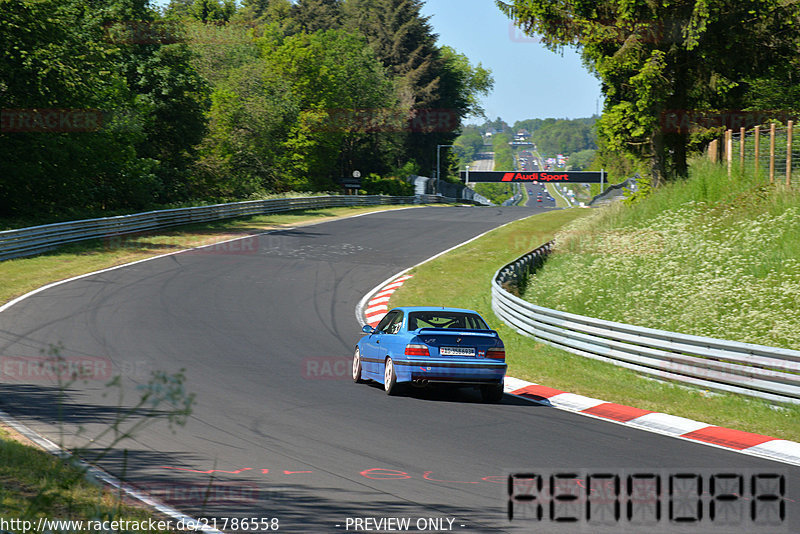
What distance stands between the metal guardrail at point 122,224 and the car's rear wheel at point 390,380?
18.4 metres

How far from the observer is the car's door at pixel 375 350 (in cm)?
1349

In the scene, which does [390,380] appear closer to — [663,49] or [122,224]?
[663,49]

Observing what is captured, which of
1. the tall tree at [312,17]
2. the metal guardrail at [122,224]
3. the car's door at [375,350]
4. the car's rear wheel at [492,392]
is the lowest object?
the car's rear wheel at [492,392]

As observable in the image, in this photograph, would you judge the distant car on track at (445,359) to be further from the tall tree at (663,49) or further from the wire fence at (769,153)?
the tall tree at (663,49)

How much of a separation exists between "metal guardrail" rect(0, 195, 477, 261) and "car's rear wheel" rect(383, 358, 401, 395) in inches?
726

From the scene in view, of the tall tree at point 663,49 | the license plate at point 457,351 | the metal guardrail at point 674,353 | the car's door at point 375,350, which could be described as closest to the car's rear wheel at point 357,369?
the car's door at point 375,350

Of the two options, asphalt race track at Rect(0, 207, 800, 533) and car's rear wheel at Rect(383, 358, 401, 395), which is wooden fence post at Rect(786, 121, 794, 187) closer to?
asphalt race track at Rect(0, 207, 800, 533)

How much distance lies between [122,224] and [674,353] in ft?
83.3

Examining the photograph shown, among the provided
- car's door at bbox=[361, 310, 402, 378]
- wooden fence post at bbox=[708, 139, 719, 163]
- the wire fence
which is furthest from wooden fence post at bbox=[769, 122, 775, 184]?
car's door at bbox=[361, 310, 402, 378]

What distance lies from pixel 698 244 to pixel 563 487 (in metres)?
16.0

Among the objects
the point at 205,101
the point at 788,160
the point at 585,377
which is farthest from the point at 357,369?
the point at 205,101

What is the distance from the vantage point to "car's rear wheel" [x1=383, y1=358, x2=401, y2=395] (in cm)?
1284

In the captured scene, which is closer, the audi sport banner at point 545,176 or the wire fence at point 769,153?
the wire fence at point 769,153

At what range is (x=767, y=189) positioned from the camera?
929 inches
